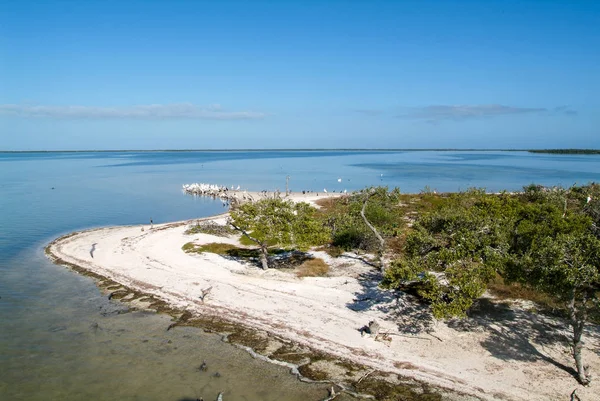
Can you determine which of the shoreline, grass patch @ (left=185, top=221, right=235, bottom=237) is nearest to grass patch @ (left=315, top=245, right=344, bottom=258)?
grass patch @ (left=185, top=221, right=235, bottom=237)

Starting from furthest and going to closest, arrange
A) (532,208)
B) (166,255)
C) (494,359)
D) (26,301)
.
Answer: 1. (166,255)
2. (26,301)
3. (532,208)
4. (494,359)

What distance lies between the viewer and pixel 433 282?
815 inches

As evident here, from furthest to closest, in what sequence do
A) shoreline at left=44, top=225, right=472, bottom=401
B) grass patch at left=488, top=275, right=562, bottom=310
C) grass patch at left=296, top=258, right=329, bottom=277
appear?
grass patch at left=296, top=258, right=329, bottom=277
grass patch at left=488, top=275, right=562, bottom=310
shoreline at left=44, top=225, right=472, bottom=401

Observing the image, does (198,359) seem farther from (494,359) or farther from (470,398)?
(494,359)

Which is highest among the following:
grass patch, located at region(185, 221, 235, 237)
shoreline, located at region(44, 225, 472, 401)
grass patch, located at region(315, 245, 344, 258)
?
grass patch, located at region(185, 221, 235, 237)

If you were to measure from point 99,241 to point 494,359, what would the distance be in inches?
1610

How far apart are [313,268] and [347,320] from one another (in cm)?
957

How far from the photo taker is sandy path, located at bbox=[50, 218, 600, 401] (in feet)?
61.3

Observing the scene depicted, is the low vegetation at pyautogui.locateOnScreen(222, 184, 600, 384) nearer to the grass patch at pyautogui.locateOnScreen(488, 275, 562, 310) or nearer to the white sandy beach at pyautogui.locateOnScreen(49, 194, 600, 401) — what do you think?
the grass patch at pyautogui.locateOnScreen(488, 275, 562, 310)

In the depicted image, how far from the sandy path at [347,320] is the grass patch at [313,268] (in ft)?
3.58

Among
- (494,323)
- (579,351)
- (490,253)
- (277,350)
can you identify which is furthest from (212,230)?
(579,351)

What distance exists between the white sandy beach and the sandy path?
1.8 inches

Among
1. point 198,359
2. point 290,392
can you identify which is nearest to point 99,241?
point 198,359

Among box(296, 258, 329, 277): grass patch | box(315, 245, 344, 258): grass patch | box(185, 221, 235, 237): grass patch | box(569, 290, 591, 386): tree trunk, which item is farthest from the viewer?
box(185, 221, 235, 237): grass patch
